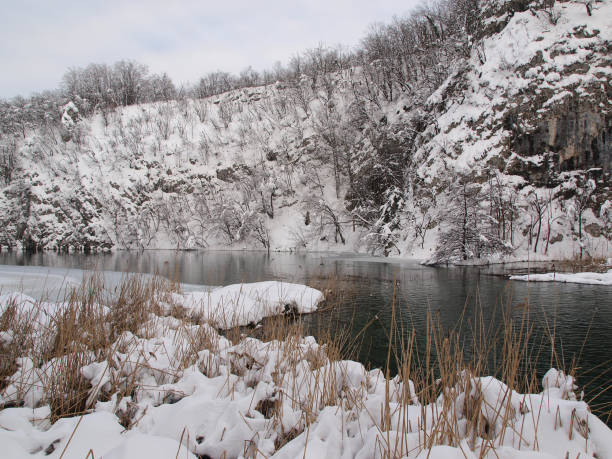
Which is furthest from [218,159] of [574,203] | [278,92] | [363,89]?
[574,203]

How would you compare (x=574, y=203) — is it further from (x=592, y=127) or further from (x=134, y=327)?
(x=134, y=327)

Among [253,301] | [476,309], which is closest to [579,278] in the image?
[476,309]

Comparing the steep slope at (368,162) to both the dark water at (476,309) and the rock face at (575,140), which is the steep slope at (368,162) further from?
the dark water at (476,309)

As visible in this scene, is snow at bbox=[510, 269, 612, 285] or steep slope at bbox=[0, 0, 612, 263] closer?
snow at bbox=[510, 269, 612, 285]

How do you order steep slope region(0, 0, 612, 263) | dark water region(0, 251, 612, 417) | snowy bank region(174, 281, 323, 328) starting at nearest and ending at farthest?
dark water region(0, 251, 612, 417), snowy bank region(174, 281, 323, 328), steep slope region(0, 0, 612, 263)

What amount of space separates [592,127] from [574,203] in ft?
16.1

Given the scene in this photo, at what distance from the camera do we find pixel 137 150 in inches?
1690

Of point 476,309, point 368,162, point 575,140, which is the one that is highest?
point 368,162

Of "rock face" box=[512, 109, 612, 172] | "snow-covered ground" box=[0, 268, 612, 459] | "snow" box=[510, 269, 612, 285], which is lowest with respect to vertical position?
"snow" box=[510, 269, 612, 285]

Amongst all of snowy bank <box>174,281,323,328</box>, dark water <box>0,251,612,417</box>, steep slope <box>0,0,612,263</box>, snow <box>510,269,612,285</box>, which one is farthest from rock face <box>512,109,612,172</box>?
snowy bank <box>174,281,323,328</box>

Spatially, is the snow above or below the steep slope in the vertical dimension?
below

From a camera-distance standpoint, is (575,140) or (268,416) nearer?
(268,416)

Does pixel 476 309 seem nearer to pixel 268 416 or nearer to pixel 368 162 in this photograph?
pixel 268 416

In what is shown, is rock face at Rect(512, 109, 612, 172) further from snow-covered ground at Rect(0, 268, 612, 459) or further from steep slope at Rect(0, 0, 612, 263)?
snow-covered ground at Rect(0, 268, 612, 459)
